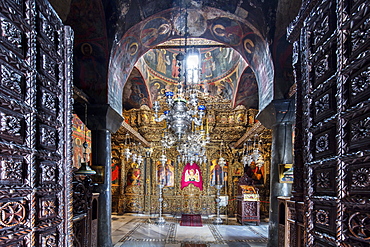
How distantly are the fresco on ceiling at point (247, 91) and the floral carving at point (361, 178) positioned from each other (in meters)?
10.3

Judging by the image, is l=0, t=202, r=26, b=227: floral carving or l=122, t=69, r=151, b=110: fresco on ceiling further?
l=122, t=69, r=151, b=110: fresco on ceiling

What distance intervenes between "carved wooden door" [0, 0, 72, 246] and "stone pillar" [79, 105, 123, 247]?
13.5ft

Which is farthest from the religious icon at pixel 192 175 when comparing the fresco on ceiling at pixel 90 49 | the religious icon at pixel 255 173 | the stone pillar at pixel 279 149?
the fresco on ceiling at pixel 90 49

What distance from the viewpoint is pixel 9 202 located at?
70.7 inches

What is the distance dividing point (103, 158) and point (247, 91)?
8791 millimetres

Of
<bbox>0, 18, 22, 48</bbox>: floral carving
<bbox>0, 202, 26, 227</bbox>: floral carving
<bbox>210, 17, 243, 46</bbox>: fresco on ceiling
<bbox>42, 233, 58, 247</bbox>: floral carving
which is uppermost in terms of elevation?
<bbox>210, 17, 243, 46</bbox>: fresco on ceiling

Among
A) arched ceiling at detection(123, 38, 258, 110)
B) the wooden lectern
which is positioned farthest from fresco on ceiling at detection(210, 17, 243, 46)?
the wooden lectern

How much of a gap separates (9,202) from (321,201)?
2429 mm

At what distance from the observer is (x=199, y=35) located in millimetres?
7691

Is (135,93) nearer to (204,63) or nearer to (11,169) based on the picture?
(204,63)

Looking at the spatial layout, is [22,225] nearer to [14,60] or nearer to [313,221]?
[14,60]

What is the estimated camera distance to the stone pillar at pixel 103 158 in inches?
252

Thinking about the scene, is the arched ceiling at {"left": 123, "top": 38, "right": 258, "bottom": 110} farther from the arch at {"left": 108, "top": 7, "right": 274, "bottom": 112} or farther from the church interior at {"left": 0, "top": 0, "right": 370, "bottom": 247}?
the arch at {"left": 108, "top": 7, "right": 274, "bottom": 112}

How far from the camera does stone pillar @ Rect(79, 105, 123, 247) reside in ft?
21.0
